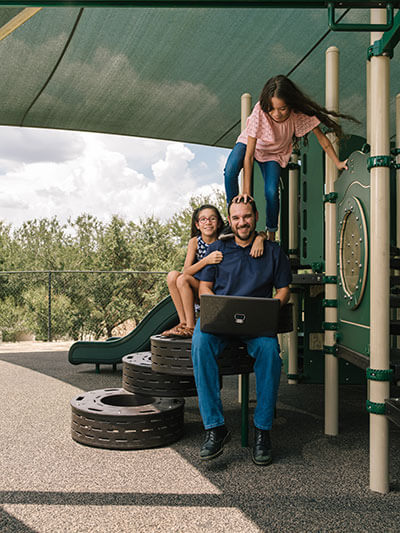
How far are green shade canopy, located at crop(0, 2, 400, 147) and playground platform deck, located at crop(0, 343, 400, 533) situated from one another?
10.5 ft

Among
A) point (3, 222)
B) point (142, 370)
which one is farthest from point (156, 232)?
point (142, 370)

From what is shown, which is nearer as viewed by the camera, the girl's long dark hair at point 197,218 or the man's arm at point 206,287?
the man's arm at point 206,287

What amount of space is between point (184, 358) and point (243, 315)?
482mm

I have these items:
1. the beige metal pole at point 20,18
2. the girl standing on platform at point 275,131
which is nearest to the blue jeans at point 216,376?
the girl standing on platform at point 275,131

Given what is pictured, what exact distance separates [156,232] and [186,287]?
13545mm

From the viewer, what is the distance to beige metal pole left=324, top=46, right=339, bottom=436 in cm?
316

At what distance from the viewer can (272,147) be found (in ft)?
11.3

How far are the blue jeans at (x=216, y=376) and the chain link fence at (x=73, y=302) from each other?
9564 mm

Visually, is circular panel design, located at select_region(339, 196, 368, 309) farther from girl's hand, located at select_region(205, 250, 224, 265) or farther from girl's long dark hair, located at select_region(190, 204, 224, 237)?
girl's long dark hair, located at select_region(190, 204, 224, 237)

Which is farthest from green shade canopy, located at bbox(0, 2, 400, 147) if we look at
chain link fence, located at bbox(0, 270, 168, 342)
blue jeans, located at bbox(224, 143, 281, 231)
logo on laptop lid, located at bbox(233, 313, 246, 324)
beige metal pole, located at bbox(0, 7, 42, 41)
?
chain link fence, located at bbox(0, 270, 168, 342)

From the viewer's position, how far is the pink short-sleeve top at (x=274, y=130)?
3.29 metres

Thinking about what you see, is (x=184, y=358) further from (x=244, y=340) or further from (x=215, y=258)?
(x=215, y=258)

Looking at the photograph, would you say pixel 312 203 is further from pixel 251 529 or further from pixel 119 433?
pixel 251 529

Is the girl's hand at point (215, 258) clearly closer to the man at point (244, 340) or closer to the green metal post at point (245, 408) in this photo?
the man at point (244, 340)
